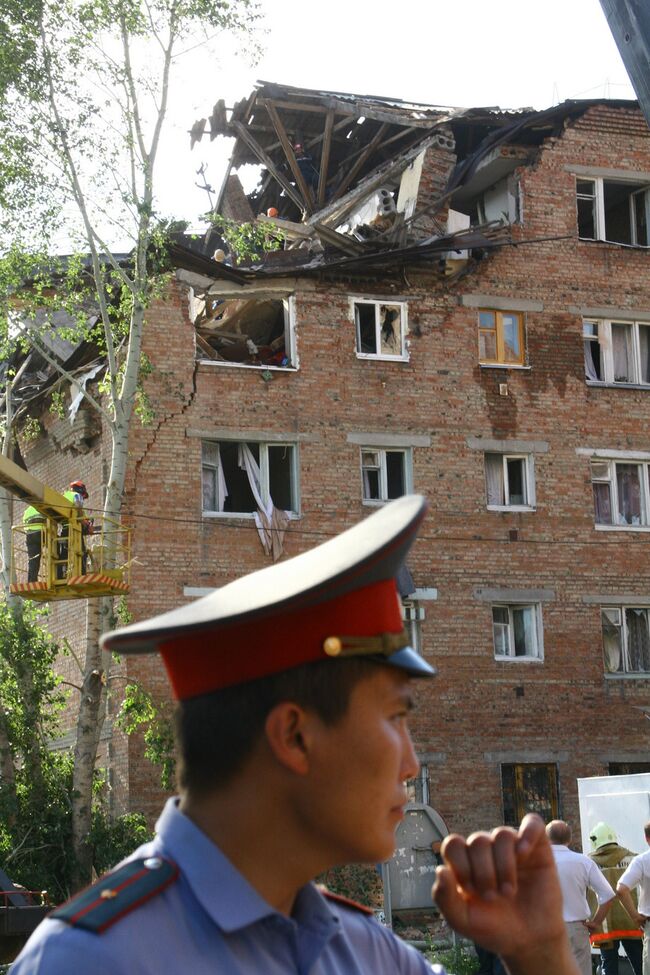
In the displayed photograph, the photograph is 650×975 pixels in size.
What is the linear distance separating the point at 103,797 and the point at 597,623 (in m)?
10.1

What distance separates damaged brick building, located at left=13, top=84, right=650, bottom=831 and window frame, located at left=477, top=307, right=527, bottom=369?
49mm

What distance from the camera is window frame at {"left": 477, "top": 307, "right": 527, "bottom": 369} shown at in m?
29.6

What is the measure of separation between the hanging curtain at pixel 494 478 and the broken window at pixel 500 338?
196 centimetres

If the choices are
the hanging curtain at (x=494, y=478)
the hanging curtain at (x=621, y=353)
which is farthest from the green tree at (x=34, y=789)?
the hanging curtain at (x=621, y=353)

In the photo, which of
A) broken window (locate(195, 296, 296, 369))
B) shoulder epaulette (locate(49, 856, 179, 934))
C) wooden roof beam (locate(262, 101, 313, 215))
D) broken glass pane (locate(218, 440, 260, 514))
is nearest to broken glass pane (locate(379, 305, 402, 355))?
broken window (locate(195, 296, 296, 369))

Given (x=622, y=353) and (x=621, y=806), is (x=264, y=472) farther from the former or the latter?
(x=621, y=806)

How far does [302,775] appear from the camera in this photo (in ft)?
6.54

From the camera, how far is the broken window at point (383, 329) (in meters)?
29.0

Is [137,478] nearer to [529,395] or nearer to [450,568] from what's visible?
[450,568]

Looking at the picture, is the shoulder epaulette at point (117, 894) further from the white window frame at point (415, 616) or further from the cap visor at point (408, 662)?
the white window frame at point (415, 616)

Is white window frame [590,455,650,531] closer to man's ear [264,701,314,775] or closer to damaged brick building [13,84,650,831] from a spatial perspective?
damaged brick building [13,84,650,831]

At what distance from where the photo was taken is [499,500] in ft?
95.3

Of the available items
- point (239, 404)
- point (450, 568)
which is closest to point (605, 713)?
point (450, 568)

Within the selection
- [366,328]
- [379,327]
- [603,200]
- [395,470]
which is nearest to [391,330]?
[379,327]
